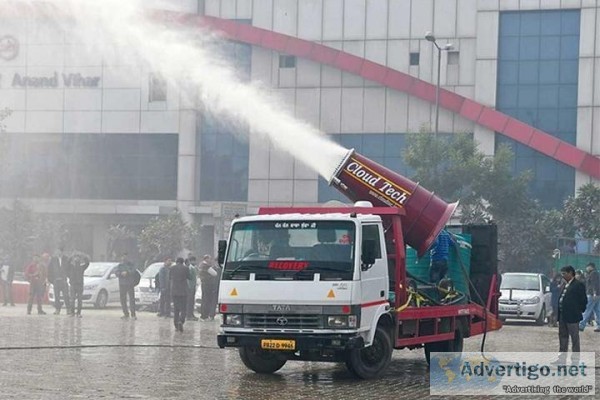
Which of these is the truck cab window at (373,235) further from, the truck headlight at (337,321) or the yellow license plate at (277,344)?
the yellow license plate at (277,344)

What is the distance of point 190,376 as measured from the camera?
16609 mm

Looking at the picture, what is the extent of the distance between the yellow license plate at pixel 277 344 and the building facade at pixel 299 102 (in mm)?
44380

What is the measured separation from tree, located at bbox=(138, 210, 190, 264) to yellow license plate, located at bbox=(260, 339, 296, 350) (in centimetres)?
4065


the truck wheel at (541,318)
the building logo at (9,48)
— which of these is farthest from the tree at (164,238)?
the truck wheel at (541,318)

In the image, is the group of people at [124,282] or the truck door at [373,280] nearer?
the truck door at [373,280]

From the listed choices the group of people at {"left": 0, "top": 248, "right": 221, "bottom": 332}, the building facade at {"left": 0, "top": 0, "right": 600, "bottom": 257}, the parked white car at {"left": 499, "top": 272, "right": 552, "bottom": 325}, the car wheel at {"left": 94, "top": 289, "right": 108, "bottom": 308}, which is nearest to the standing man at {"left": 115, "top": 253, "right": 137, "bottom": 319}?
the group of people at {"left": 0, "top": 248, "right": 221, "bottom": 332}

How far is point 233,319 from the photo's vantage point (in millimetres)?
16516

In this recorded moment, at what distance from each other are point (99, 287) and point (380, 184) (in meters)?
21.8

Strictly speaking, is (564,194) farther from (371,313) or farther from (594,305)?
(371,313)

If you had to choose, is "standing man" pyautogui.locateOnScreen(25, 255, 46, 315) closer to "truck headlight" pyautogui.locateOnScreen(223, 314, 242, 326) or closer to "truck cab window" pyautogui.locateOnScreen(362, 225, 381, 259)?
"truck headlight" pyautogui.locateOnScreen(223, 314, 242, 326)

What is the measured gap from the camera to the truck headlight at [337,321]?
15.9 m

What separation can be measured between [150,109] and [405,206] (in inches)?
1882

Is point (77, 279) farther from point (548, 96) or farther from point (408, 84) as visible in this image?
point (548, 96)

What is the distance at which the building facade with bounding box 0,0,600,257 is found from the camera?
6034 cm
